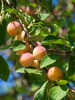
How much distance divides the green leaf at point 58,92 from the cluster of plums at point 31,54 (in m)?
0.10

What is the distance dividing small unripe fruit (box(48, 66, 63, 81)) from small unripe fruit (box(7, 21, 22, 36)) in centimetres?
31

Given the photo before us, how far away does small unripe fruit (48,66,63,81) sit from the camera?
4.60ft

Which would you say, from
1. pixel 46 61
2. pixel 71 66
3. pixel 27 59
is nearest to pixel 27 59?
pixel 27 59

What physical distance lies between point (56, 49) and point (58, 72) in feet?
0.63

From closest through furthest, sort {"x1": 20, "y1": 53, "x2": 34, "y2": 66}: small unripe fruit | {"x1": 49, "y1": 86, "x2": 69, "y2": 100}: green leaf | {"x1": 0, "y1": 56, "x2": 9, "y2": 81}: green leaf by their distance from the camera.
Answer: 1. {"x1": 49, "y1": 86, "x2": 69, "y2": 100}: green leaf
2. {"x1": 20, "y1": 53, "x2": 34, "y2": 66}: small unripe fruit
3. {"x1": 0, "y1": 56, "x2": 9, "y2": 81}: green leaf

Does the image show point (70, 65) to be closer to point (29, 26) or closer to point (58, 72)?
point (58, 72)

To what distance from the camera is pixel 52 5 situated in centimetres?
200

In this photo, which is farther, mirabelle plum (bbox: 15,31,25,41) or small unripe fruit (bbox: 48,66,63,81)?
mirabelle plum (bbox: 15,31,25,41)

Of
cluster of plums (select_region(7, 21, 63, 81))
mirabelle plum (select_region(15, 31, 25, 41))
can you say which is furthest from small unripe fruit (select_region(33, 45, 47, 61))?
mirabelle plum (select_region(15, 31, 25, 41))

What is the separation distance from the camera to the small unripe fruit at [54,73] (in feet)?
4.60

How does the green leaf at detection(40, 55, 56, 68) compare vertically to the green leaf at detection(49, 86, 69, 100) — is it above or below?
above

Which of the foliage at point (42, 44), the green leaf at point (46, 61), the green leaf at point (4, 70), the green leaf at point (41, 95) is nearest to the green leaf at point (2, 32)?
the foliage at point (42, 44)

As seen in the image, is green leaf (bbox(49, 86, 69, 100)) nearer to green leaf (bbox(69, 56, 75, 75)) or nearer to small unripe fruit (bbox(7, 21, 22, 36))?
green leaf (bbox(69, 56, 75, 75))

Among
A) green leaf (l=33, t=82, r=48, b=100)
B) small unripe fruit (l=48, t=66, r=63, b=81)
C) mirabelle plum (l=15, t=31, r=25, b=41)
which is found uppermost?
mirabelle plum (l=15, t=31, r=25, b=41)
